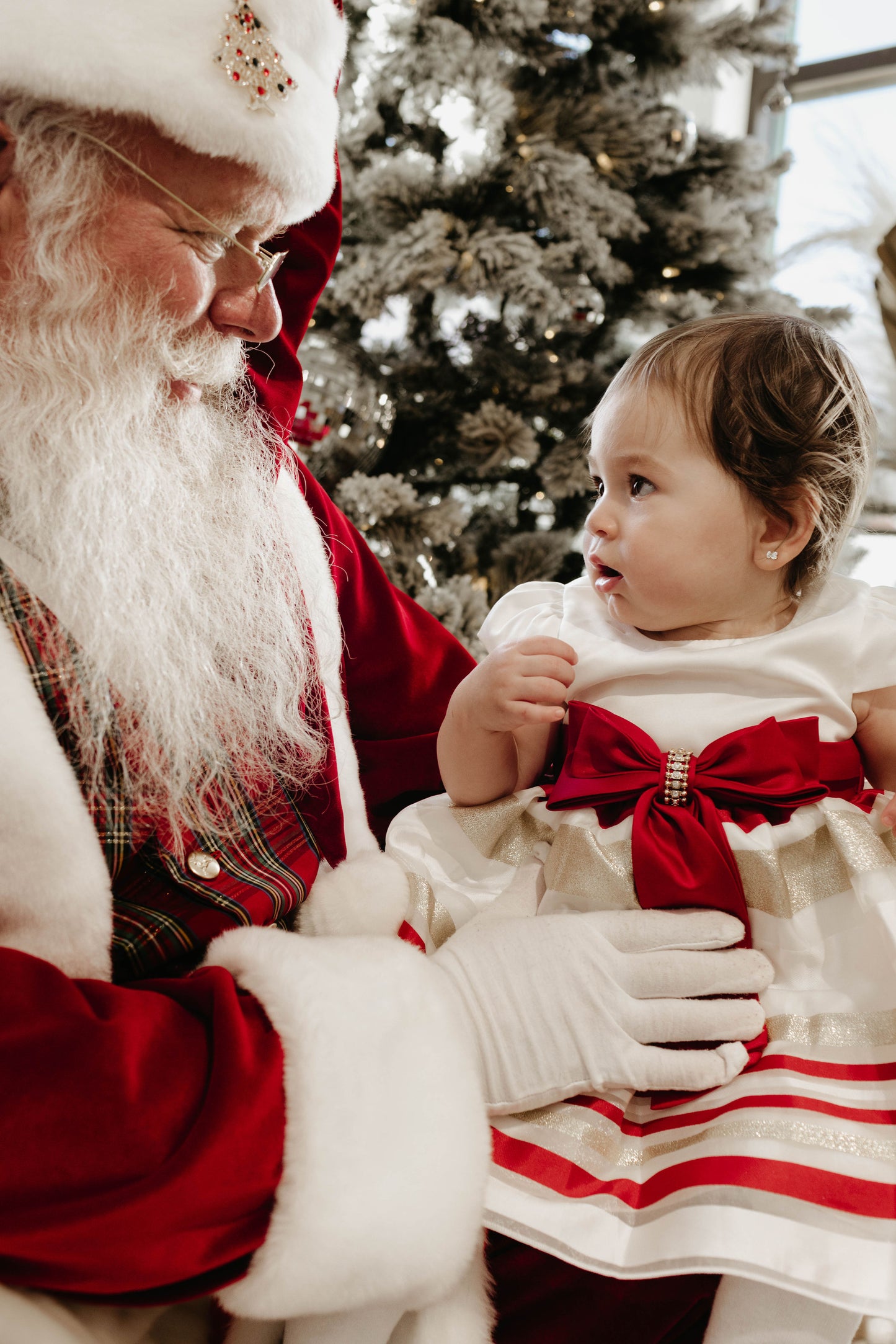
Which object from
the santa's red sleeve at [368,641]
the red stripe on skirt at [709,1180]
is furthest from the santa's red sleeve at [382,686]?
the red stripe on skirt at [709,1180]

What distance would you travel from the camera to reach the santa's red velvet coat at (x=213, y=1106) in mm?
713

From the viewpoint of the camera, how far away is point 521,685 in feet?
3.77

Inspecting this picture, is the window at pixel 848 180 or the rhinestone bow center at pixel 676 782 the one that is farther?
the window at pixel 848 180

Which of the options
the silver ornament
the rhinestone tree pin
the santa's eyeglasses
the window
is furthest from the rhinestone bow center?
the window

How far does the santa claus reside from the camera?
2.43 ft

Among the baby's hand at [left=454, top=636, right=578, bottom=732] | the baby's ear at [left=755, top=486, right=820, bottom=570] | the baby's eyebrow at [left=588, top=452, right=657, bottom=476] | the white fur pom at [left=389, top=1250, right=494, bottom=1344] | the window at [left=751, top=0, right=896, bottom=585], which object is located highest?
the window at [left=751, top=0, right=896, bottom=585]

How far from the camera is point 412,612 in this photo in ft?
5.65

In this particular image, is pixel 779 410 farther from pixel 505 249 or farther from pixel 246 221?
pixel 505 249

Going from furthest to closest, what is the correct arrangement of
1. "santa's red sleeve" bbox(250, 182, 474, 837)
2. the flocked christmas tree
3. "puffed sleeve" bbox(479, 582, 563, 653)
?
1. the flocked christmas tree
2. "santa's red sleeve" bbox(250, 182, 474, 837)
3. "puffed sleeve" bbox(479, 582, 563, 653)

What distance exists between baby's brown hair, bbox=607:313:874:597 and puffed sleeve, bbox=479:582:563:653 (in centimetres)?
34

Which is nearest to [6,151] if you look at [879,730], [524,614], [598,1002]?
[524,614]

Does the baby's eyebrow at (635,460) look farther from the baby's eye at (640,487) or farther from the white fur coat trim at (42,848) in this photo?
the white fur coat trim at (42,848)

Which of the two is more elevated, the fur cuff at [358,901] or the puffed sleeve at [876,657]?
the puffed sleeve at [876,657]

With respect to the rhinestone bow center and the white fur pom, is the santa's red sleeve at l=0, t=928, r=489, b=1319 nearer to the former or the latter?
the white fur pom
